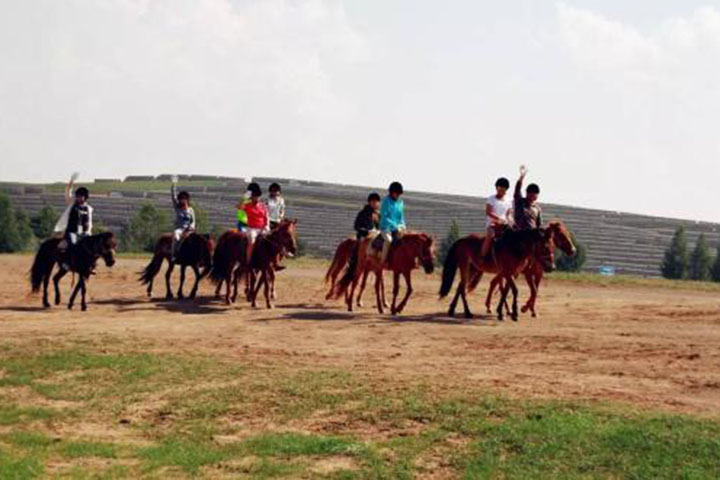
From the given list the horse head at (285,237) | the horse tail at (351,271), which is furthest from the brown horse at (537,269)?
the horse head at (285,237)

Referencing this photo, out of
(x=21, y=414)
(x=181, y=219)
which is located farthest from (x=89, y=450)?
(x=181, y=219)

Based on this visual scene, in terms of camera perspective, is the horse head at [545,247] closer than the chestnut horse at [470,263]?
Yes

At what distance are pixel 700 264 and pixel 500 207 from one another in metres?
54.5

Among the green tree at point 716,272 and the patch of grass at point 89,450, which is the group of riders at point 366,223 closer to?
the patch of grass at point 89,450

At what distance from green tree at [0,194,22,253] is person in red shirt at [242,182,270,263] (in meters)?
50.0

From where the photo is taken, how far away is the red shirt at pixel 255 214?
24.2m

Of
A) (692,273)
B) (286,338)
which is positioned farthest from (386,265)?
(692,273)

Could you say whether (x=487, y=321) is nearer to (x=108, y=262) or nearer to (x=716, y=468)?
(x=108, y=262)

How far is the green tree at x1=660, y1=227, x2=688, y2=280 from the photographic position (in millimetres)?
71938

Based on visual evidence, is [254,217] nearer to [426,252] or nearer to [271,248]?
[271,248]

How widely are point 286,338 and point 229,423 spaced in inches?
248

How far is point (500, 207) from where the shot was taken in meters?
21.7

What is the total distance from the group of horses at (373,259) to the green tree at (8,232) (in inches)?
1882

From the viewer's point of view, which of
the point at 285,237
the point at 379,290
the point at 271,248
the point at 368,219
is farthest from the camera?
the point at 271,248
